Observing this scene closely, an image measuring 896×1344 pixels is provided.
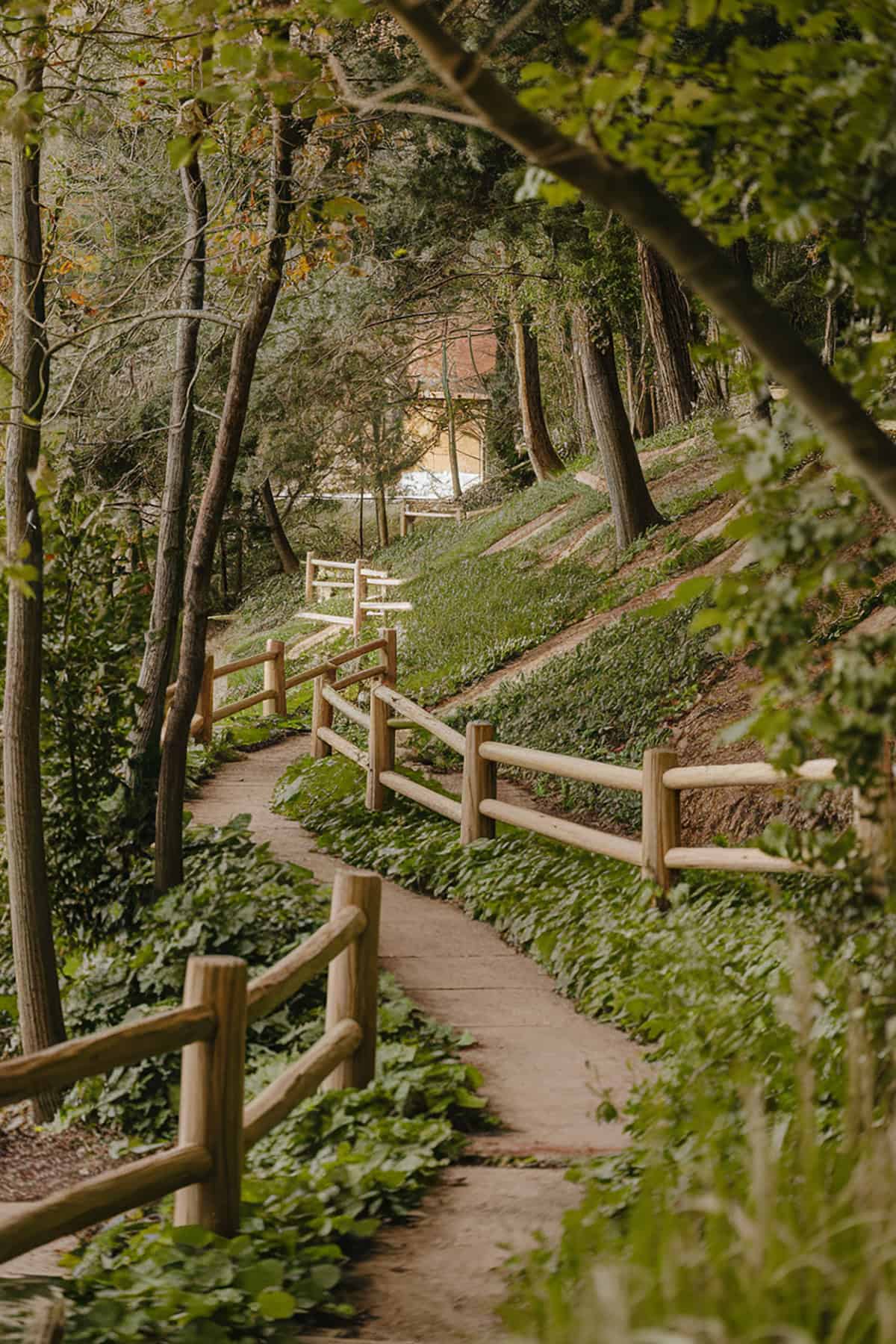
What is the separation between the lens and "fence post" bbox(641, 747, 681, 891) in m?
7.29

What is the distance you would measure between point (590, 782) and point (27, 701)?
3601mm

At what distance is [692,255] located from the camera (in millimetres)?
2793

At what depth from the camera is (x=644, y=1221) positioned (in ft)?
8.85

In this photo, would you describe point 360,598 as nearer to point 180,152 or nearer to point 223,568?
point 223,568

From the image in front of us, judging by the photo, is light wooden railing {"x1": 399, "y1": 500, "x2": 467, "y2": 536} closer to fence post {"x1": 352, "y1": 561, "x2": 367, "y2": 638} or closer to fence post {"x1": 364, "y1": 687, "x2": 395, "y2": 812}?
fence post {"x1": 352, "y1": 561, "x2": 367, "y2": 638}

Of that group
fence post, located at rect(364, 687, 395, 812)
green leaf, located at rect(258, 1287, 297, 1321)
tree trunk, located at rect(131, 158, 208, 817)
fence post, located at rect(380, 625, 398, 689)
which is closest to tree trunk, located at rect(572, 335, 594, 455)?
fence post, located at rect(380, 625, 398, 689)

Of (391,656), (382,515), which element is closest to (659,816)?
(391,656)

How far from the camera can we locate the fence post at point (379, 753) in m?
11.0

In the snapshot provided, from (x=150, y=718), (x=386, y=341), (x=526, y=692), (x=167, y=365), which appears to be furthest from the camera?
(x=386, y=341)

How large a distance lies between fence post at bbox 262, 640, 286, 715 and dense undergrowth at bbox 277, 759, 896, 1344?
8138 mm

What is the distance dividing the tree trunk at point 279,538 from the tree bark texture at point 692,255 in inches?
1040

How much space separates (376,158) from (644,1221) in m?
13.5

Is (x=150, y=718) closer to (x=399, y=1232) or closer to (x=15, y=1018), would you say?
(x=15, y=1018)

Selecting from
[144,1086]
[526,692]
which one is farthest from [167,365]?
[144,1086]
